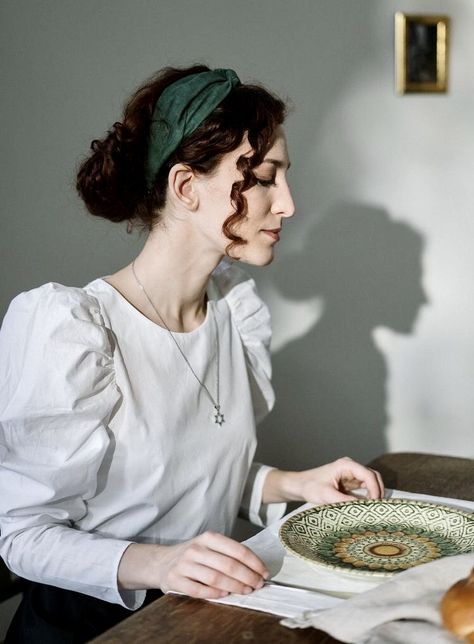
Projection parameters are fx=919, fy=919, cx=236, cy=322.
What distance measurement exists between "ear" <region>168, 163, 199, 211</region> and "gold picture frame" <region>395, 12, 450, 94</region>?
1189 mm

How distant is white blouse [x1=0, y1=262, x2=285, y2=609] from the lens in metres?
1.23

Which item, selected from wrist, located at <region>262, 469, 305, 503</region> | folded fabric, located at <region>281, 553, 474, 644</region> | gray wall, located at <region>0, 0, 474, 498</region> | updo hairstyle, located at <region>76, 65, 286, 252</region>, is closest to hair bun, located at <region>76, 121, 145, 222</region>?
updo hairstyle, located at <region>76, 65, 286, 252</region>

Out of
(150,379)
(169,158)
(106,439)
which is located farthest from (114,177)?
(106,439)

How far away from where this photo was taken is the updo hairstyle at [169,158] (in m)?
1.44

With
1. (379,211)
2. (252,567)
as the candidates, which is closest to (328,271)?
(379,211)

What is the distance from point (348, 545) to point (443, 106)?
1.67 metres

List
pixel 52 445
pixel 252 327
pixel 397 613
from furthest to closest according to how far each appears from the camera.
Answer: pixel 252 327 → pixel 52 445 → pixel 397 613

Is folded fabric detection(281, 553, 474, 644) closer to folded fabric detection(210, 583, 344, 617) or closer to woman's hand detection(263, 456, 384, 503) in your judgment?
folded fabric detection(210, 583, 344, 617)

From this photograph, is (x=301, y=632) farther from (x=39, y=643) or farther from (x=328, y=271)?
(x=328, y=271)

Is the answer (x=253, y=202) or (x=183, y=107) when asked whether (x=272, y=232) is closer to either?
(x=253, y=202)

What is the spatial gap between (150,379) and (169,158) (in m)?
0.36

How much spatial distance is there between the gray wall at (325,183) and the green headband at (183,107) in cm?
110

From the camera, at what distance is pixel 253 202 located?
1.45 meters

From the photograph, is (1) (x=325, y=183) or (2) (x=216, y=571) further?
(1) (x=325, y=183)
